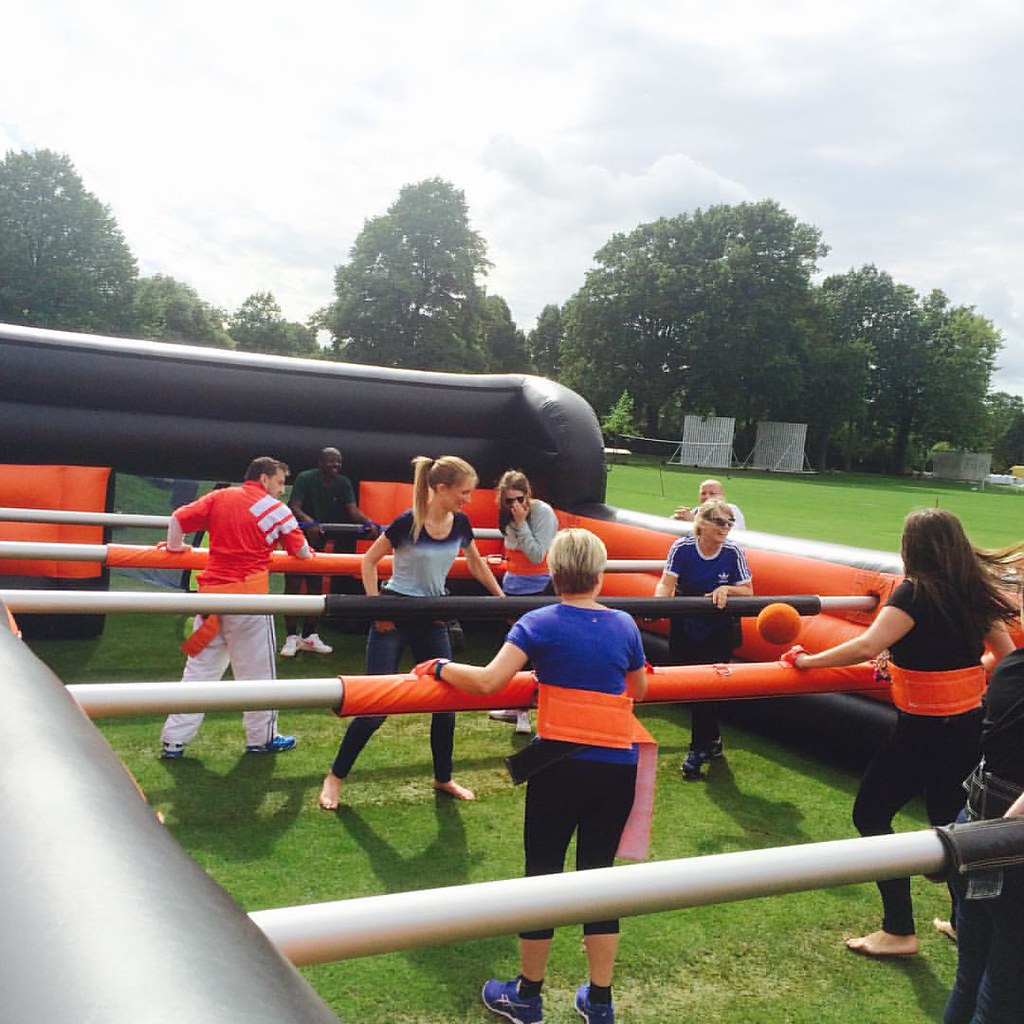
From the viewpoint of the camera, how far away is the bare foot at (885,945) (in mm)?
3350

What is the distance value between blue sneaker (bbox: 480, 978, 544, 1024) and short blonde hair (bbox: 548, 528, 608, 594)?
136cm

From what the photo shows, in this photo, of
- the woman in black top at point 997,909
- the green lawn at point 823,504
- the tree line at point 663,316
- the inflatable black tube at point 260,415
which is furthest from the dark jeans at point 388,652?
the tree line at point 663,316

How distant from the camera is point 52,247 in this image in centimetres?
3641

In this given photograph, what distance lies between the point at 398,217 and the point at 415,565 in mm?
40598

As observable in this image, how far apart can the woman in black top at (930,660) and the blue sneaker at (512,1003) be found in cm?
142

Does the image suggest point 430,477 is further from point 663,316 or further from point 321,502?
point 663,316

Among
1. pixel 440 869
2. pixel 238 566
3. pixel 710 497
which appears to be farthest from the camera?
pixel 710 497

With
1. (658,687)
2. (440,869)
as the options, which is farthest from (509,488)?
(658,687)

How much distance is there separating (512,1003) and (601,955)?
1.22 ft

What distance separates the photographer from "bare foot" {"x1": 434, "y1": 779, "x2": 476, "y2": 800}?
Result: 181 inches

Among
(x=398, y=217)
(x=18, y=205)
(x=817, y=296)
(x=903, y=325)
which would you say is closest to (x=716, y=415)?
(x=817, y=296)

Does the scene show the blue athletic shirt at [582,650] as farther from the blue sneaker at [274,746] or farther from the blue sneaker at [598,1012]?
the blue sneaker at [274,746]

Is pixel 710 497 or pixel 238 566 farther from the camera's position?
pixel 710 497

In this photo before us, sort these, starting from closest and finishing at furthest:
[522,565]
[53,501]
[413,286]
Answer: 1. [522,565]
2. [53,501]
3. [413,286]
